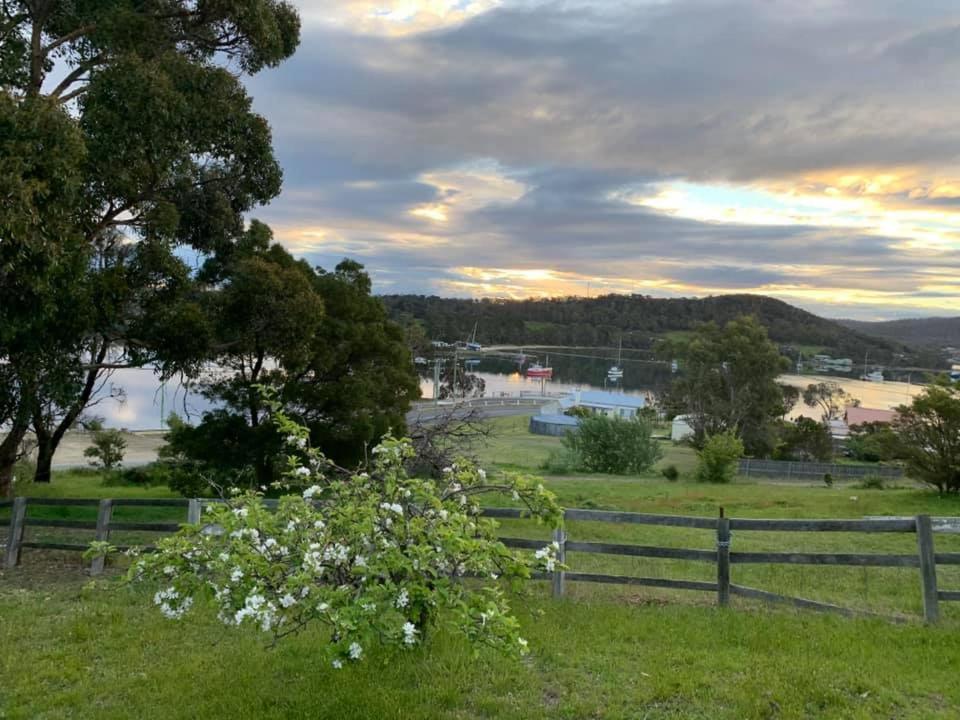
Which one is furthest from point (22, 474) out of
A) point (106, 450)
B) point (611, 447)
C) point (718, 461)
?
point (718, 461)

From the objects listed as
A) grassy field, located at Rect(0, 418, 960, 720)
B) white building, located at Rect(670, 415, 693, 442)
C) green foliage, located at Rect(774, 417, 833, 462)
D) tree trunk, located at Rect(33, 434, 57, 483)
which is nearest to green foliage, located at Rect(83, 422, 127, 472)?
tree trunk, located at Rect(33, 434, 57, 483)

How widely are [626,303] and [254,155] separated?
154764 mm

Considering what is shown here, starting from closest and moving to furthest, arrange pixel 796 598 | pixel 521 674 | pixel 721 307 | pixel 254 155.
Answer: pixel 521 674 < pixel 796 598 < pixel 254 155 < pixel 721 307

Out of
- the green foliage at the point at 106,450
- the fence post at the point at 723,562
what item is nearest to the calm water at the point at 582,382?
the green foliage at the point at 106,450

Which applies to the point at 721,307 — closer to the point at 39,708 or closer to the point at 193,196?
the point at 193,196

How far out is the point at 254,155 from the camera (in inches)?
548

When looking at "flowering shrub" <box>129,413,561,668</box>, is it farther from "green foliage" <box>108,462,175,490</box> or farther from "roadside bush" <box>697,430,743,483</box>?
"roadside bush" <box>697,430,743,483</box>

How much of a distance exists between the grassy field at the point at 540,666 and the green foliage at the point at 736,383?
5101 centimetres

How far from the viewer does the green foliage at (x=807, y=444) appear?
177ft

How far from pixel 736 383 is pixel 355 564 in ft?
194

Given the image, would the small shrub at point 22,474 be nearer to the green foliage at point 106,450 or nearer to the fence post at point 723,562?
the green foliage at point 106,450

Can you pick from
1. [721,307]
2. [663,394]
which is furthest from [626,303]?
[663,394]

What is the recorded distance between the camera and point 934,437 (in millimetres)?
22562

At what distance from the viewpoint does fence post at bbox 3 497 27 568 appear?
9727 millimetres
